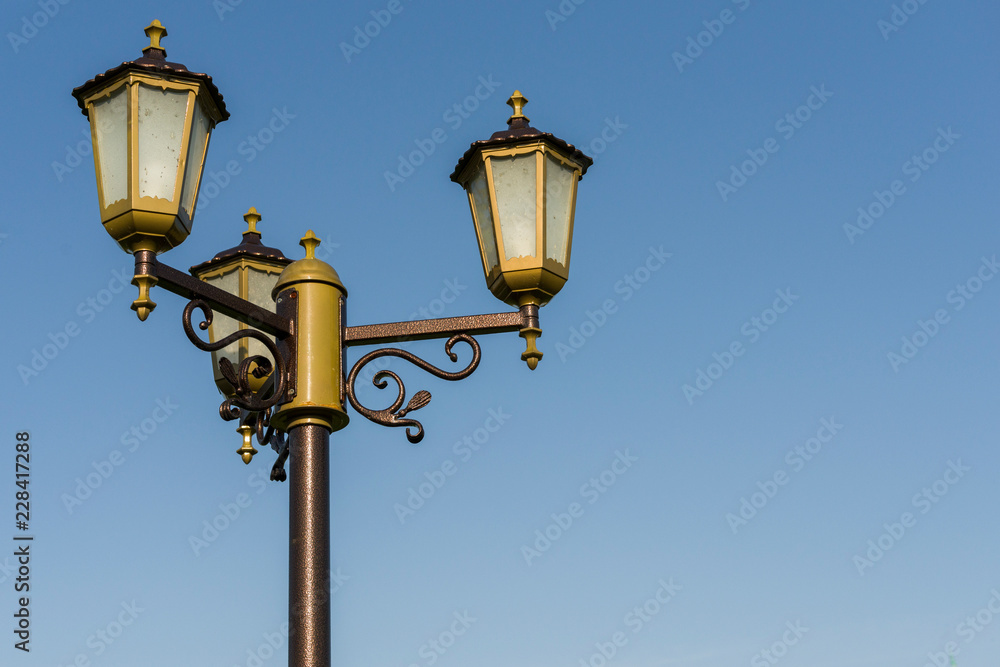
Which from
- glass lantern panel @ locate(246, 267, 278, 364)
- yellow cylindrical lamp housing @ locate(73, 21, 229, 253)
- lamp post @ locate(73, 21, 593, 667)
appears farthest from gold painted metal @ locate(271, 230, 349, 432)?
glass lantern panel @ locate(246, 267, 278, 364)

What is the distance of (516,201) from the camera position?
4.30m

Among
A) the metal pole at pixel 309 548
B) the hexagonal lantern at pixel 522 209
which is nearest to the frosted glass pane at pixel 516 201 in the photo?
the hexagonal lantern at pixel 522 209

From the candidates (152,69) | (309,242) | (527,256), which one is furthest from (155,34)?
(527,256)

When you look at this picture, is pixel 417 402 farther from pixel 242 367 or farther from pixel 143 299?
pixel 143 299

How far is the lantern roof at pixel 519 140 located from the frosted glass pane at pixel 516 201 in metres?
0.06

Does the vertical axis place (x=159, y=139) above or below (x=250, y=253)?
below

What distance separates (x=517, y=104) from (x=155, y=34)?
135cm

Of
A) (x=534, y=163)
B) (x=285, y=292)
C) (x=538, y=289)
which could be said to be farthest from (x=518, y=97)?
(x=285, y=292)

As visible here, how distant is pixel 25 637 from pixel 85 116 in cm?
674

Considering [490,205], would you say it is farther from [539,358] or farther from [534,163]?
[539,358]

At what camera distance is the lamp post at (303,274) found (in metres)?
3.77

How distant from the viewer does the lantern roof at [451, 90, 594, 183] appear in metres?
4.34

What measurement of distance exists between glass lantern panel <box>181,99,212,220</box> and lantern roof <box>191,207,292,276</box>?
1.09m

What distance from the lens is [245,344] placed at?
5.05 m
